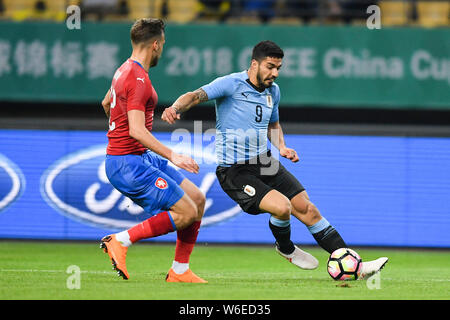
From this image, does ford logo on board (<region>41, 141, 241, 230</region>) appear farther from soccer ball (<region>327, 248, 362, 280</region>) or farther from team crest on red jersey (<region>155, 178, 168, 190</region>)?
team crest on red jersey (<region>155, 178, 168, 190</region>)

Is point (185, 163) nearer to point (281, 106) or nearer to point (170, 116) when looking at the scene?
point (170, 116)

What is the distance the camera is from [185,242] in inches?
281

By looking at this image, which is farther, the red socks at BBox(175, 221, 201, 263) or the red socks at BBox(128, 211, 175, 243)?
the red socks at BBox(175, 221, 201, 263)

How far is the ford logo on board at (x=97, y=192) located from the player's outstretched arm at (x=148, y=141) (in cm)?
509

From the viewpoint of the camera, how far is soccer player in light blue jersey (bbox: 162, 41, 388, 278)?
7.53m

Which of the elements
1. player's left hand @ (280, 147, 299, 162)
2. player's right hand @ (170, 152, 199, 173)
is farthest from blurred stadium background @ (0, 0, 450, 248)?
player's right hand @ (170, 152, 199, 173)

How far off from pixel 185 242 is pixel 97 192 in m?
4.95

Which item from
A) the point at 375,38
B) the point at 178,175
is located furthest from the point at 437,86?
the point at 178,175

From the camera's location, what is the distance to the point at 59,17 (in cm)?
1415

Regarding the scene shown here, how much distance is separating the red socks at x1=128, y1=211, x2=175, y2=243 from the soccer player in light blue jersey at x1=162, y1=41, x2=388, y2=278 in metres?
0.94

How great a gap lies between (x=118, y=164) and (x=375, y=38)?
24.7 feet

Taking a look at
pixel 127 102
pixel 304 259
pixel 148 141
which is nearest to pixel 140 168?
pixel 148 141

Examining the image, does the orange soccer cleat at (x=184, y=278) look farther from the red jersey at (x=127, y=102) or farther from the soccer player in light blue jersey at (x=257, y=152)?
the red jersey at (x=127, y=102)

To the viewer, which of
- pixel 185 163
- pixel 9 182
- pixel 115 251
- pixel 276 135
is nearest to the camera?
pixel 185 163
